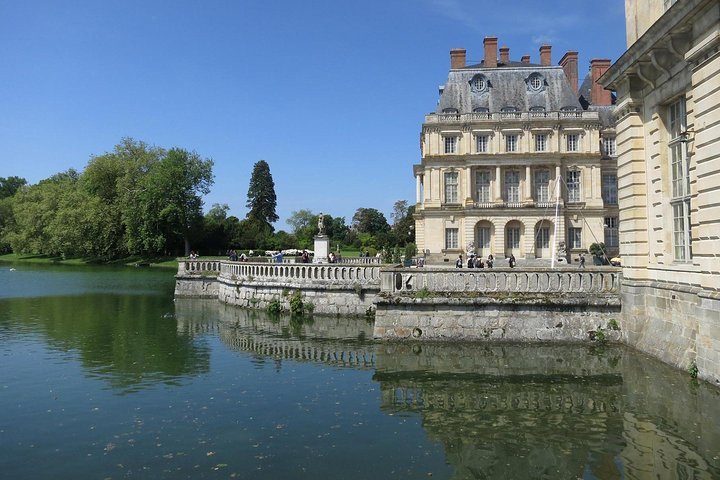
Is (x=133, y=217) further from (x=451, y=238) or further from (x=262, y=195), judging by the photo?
(x=451, y=238)

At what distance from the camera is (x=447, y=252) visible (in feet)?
139

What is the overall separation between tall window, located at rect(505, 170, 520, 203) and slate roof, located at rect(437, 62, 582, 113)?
500 cm

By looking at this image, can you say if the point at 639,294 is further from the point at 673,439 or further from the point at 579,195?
the point at 579,195

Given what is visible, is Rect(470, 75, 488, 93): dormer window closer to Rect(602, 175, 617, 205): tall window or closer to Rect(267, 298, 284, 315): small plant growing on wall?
Rect(602, 175, 617, 205): tall window

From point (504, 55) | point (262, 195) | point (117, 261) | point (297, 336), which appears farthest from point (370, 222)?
point (297, 336)

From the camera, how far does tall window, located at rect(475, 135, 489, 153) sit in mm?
41875

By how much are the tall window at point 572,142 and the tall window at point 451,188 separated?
8703mm

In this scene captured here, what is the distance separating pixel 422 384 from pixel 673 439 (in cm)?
451

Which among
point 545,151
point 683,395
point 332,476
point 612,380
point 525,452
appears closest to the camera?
point 332,476

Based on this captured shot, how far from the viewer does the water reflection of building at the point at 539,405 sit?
7.20 metres

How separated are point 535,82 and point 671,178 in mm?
34184

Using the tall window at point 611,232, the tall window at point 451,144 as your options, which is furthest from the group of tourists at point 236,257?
the tall window at point 611,232

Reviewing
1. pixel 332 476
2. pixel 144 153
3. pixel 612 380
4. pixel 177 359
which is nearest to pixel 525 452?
pixel 332 476

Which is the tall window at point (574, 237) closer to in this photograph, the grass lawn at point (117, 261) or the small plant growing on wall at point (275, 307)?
the small plant growing on wall at point (275, 307)
